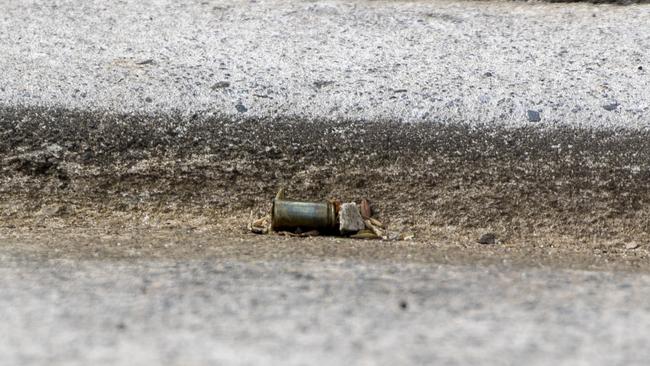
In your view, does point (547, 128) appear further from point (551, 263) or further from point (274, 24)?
point (274, 24)

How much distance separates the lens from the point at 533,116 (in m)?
6.68

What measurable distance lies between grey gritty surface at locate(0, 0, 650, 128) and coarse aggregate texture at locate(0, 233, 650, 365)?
1.99 metres

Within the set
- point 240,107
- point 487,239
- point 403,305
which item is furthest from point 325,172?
point 403,305

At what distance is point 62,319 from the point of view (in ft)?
13.0

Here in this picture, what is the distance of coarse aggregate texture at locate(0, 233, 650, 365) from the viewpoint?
12.0ft

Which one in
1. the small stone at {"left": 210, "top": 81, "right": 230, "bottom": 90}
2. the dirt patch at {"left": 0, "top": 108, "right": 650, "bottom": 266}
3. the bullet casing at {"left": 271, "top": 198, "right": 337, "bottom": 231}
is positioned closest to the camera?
the bullet casing at {"left": 271, "top": 198, "right": 337, "bottom": 231}

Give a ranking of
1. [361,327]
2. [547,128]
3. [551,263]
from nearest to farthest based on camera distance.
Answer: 1. [361,327]
2. [551,263]
3. [547,128]

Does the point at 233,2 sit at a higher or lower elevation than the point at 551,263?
higher

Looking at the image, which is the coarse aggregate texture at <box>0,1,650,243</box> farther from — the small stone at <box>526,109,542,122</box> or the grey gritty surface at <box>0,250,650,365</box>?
the grey gritty surface at <box>0,250,650,365</box>

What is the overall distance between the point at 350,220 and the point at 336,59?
78.3 inches

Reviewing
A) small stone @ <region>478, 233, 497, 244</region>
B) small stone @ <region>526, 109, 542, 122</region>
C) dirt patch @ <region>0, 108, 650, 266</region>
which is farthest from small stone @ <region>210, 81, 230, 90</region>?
small stone @ <region>478, 233, 497, 244</region>

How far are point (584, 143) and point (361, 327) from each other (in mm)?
2970

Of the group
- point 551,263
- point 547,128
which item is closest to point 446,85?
point 547,128

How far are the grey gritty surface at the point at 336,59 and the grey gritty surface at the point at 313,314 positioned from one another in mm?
2145
